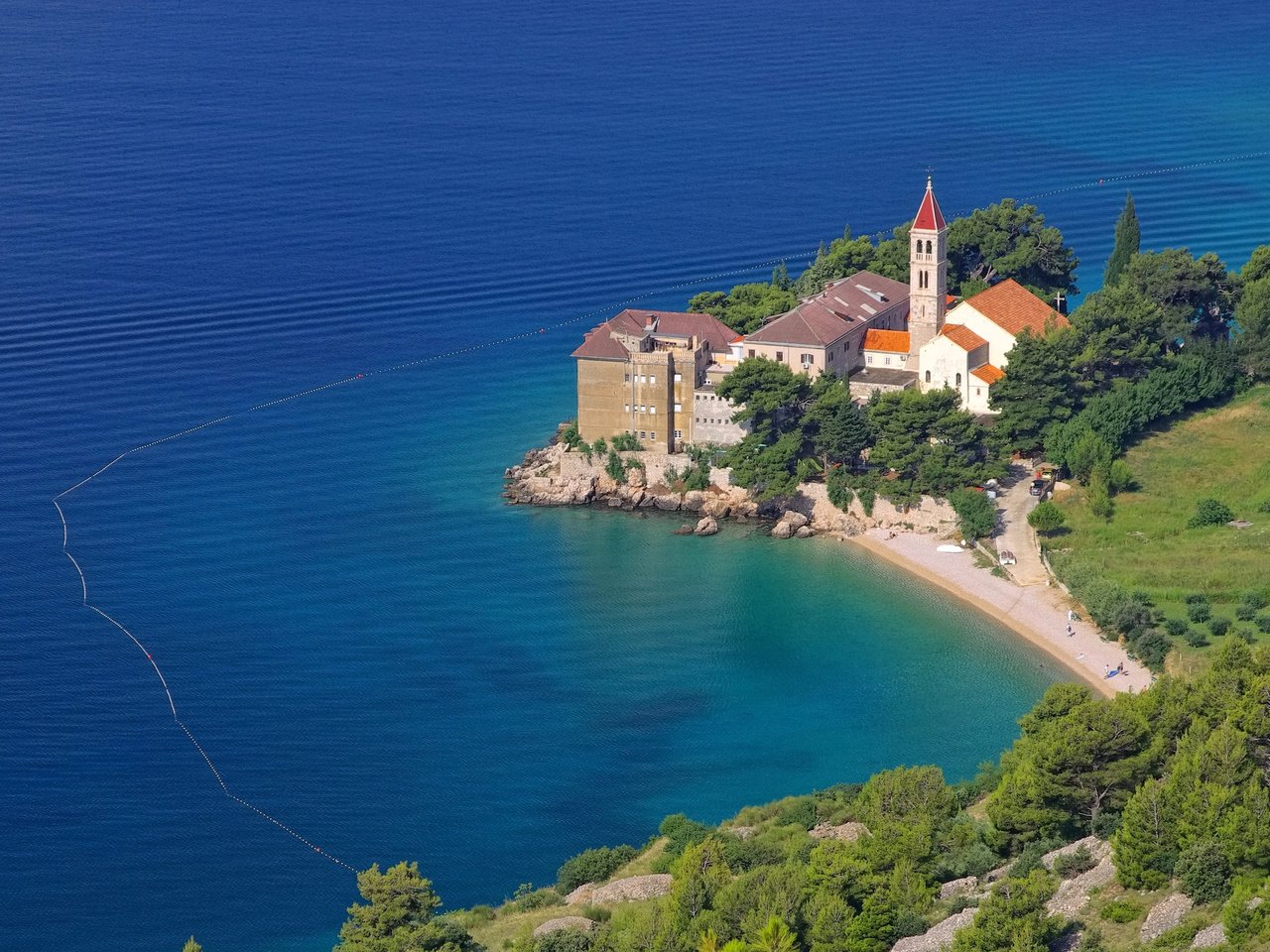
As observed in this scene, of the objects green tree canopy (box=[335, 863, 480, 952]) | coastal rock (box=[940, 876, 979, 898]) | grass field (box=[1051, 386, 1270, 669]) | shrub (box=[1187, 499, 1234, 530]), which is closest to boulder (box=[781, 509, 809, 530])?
grass field (box=[1051, 386, 1270, 669])

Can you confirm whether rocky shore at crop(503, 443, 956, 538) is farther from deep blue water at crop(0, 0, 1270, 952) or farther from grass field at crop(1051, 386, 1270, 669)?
grass field at crop(1051, 386, 1270, 669)

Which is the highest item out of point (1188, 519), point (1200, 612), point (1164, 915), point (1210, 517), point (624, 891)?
point (1188, 519)

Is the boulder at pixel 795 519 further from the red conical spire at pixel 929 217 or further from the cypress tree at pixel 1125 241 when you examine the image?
the cypress tree at pixel 1125 241

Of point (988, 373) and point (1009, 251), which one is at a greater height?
point (1009, 251)

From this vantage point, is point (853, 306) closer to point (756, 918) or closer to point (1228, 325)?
point (1228, 325)

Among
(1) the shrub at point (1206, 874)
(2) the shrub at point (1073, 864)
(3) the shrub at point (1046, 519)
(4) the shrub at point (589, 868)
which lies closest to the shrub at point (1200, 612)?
(3) the shrub at point (1046, 519)

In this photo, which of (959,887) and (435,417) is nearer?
(959,887)

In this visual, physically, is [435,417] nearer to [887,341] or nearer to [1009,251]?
[887,341]

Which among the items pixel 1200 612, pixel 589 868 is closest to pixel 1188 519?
pixel 1200 612
